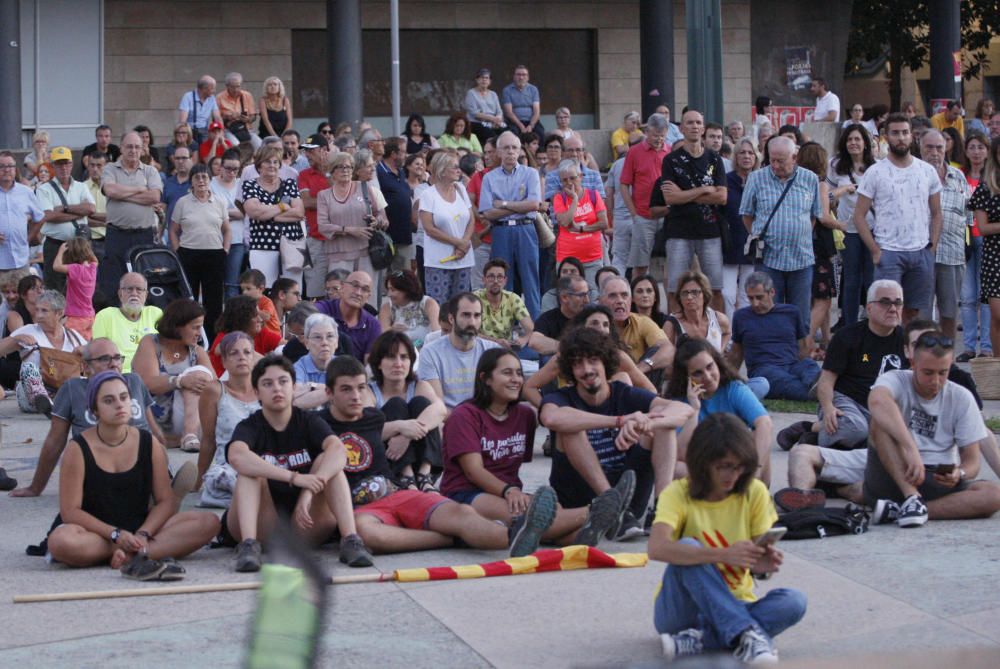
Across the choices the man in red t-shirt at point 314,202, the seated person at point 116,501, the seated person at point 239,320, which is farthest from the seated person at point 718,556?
the man in red t-shirt at point 314,202

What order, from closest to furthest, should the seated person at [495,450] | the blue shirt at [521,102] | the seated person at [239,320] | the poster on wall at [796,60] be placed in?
the seated person at [495,450], the seated person at [239,320], the blue shirt at [521,102], the poster on wall at [796,60]

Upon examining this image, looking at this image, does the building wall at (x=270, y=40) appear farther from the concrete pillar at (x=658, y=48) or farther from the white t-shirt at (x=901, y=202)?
the white t-shirt at (x=901, y=202)

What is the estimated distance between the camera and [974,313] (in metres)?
13.1

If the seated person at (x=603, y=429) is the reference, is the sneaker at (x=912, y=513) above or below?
below

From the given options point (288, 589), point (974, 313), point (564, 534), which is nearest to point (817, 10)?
point (974, 313)

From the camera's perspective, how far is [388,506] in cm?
731

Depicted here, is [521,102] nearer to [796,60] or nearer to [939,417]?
[796,60]

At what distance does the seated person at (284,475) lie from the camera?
22.6 feet

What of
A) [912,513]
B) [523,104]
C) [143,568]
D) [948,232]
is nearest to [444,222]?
[948,232]

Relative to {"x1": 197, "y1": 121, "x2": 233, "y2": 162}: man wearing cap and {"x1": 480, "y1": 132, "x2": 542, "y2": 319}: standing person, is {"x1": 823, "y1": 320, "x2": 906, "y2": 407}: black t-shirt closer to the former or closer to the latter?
{"x1": 480, "y1": 132, "x2": 542, "y2": 319}: standing person

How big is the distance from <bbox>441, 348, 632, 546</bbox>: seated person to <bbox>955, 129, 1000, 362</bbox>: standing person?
21.0ft

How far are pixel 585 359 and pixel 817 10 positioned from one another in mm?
20267

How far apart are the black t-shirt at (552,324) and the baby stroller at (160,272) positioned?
148 inches

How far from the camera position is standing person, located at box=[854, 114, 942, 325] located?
11.5m
